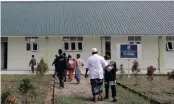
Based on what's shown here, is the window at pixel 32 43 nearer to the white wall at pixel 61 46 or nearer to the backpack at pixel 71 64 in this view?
the white wall at pixel 61 46

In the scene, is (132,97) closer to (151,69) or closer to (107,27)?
(151,69)

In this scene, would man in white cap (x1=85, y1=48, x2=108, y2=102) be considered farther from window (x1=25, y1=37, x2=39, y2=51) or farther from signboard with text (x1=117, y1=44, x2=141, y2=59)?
window (x1=25, y1=37, x2=39, y2=51)

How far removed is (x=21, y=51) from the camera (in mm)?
29391

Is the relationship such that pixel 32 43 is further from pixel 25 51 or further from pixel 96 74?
pixel 96 74

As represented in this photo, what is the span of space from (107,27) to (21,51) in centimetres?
706

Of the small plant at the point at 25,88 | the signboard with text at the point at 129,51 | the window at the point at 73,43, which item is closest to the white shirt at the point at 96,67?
the small plant at the point at 25,88

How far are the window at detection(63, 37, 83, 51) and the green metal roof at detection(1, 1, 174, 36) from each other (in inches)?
26.8

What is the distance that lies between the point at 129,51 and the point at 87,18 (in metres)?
9.77

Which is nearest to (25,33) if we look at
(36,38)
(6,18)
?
(36,38)

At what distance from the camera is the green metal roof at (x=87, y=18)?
96.8 feet

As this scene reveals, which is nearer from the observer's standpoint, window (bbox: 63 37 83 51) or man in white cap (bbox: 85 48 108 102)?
man in white cap (bbox: 85 48 108 102)

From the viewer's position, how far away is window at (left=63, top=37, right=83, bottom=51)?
29.6m

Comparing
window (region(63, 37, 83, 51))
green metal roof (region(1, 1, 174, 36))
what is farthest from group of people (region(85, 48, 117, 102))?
window (region(63, 37, 83, 51))

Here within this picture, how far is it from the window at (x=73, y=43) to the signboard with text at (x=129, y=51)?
7.17 metres
